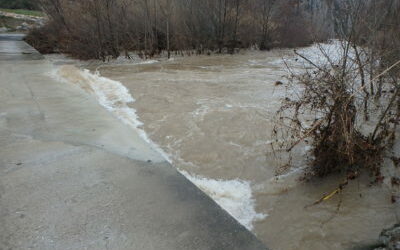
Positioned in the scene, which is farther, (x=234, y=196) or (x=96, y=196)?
(x=234, y=196)

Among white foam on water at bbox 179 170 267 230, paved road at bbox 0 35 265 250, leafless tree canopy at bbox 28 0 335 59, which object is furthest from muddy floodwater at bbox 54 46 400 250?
leafless tree canopy at bbox 28 0 335 59

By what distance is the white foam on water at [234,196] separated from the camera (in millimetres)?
3832

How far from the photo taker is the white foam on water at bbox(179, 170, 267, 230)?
3.83 meters

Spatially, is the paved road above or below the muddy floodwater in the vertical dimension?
above

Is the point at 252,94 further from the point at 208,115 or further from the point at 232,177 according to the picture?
the point at 232,177

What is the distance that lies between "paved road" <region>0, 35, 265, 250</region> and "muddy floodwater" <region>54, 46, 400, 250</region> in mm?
936

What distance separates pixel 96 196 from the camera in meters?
3.17

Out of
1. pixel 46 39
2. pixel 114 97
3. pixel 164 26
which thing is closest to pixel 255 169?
pixel 114 97

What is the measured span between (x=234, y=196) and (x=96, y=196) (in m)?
1.85

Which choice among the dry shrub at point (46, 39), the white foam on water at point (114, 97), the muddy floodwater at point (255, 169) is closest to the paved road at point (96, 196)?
the muddy floodwater at point (255, 169)

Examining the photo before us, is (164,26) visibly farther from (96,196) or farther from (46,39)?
(96,196)

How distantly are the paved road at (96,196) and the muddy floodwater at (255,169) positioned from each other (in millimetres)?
936

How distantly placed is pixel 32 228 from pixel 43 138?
7.11 feet

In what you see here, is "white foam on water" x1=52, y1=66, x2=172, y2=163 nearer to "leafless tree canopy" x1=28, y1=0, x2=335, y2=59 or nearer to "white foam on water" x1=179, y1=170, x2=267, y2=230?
"white foam on water" x1=179, y1=170, x2=267, y2=230
